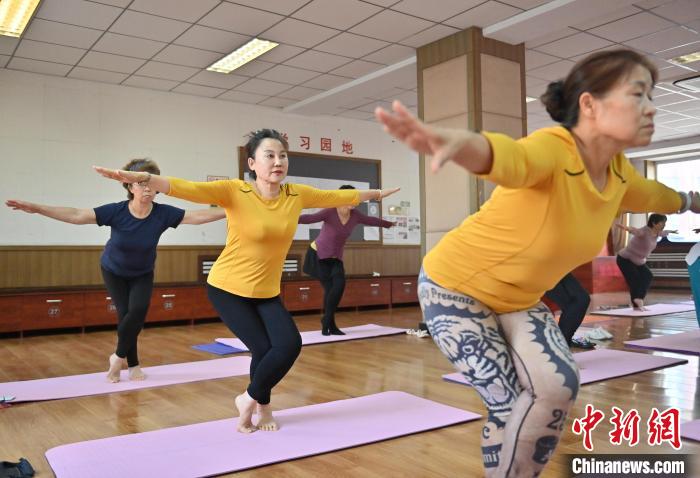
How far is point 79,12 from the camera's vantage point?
5160 mm

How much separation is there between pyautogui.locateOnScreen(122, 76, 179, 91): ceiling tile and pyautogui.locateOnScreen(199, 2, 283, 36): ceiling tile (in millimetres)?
1870

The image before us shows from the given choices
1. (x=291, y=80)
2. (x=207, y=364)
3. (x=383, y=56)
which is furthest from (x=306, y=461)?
(x=291, y=80)

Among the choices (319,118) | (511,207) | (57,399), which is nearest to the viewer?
(511,207)

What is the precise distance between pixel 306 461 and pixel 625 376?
233cm

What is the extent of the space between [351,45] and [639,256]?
4241 mm

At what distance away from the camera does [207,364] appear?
14.4ft

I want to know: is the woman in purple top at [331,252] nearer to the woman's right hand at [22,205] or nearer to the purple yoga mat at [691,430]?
the woman's right hand at [22,205]

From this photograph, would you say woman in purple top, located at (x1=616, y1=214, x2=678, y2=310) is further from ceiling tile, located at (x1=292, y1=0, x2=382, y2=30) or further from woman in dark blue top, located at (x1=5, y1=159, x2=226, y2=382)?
woman in dark blue top, located at (x1=5, y1=159, x2=226, y2=382)

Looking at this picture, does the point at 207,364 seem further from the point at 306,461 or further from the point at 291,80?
the point at 291,80

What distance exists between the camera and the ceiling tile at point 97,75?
21.9ft

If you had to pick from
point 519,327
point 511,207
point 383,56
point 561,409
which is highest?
point 383,56

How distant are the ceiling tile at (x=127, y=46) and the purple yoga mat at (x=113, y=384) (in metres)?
3.36

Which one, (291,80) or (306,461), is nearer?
(306,461)

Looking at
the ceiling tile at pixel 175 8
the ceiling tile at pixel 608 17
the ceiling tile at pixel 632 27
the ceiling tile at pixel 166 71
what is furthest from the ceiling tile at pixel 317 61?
the ceiling tile at pixel 632 27
